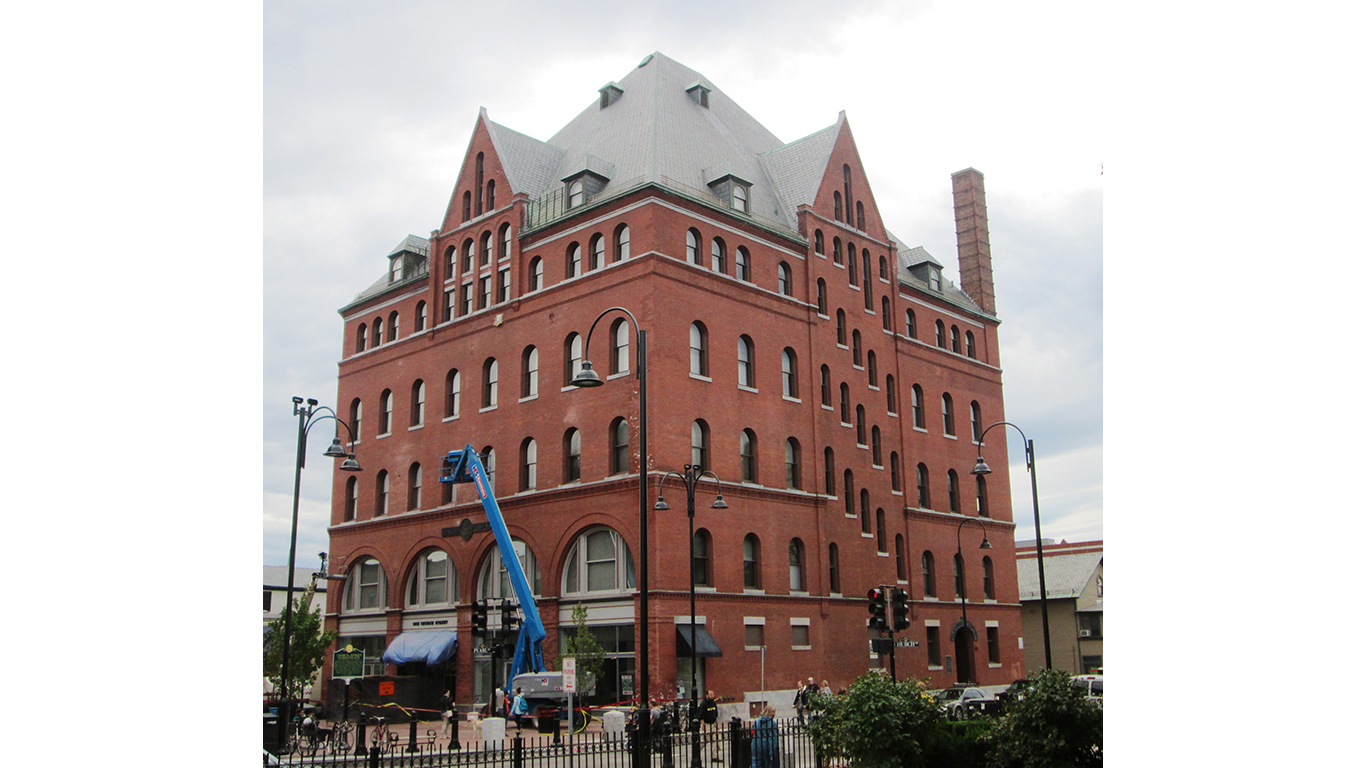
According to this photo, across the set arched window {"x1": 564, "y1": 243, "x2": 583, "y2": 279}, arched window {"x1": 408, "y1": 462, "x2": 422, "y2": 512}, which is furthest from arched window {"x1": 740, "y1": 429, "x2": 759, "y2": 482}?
arched window {"x1": 408, "y1": 462, "x2": 422, "y2": 512}

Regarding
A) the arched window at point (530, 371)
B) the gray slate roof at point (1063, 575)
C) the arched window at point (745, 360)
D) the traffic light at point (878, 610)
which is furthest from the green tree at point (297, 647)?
the gray slate roof at point (1063, 575)

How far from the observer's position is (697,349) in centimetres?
4269

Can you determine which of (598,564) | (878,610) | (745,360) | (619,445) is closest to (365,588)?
(598,564)

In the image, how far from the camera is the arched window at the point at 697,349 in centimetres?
4216

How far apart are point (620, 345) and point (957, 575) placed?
23454 mm

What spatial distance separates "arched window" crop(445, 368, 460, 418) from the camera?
49.3 metres

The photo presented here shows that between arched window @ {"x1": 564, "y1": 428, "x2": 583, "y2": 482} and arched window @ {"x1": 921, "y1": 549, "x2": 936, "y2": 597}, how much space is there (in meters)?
19.3

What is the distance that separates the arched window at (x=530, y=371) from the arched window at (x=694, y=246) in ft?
25.7

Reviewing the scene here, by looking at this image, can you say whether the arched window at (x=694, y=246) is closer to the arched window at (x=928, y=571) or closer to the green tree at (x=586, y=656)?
the green tree at (x=586, y=656)

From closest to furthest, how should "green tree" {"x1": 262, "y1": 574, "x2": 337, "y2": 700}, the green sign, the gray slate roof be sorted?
the green sign, "green tree" {"x1": 262, "y1": 574, "x2": 337, "y2": 700}, the gray slate roof

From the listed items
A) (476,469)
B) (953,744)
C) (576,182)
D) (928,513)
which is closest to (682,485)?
(476,469)

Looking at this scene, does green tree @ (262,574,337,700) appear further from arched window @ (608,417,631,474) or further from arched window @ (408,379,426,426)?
arched window @ (608,417,631,474)

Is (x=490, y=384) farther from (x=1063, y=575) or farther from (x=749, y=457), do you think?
(x=1063, y=575)
